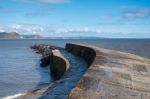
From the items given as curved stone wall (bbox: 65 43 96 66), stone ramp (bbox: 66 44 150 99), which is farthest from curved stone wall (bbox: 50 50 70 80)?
stone ramp (bbox: 66 44 150 99)

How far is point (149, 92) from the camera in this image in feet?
23.8

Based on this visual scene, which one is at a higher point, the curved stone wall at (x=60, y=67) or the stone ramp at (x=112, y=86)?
the stone ramp at (x=112, y=86)

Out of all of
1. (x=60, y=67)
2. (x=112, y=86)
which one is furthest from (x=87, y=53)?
(x=112, y=86)

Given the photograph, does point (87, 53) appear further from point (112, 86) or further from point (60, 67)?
point (112, 86)

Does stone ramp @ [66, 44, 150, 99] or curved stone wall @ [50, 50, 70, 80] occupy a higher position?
stone ramp @ [66, 44, 150, 99]

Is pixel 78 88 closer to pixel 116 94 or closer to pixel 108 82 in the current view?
pixel 116 94

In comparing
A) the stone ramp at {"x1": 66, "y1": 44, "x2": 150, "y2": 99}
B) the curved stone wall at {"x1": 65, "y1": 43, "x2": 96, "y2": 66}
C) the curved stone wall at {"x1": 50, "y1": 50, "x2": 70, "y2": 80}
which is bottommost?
the curved stone wall at {"x1": 50, "y1": 50, "x2": 70, "y2": 80}

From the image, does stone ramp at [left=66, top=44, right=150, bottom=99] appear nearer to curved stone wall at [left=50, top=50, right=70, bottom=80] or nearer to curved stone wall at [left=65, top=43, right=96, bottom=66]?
curved stone wall at [left=65, top=43, right=96, bottom=66]

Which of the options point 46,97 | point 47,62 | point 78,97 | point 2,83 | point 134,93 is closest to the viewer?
point 78,97

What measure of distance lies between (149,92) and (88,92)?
67.9 inches

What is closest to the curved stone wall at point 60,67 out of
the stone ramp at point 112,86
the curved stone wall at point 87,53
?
the curved stone wall at point 87,53

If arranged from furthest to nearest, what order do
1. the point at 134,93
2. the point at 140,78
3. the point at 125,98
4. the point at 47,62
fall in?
the point at 47,62, the point at 140,78, the point at 134,93, the point at 125,98

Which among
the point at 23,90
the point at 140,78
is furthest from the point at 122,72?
the point at 23,90

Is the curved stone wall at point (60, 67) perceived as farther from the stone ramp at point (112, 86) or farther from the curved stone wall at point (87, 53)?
the stone ramp at point (112, 86)
